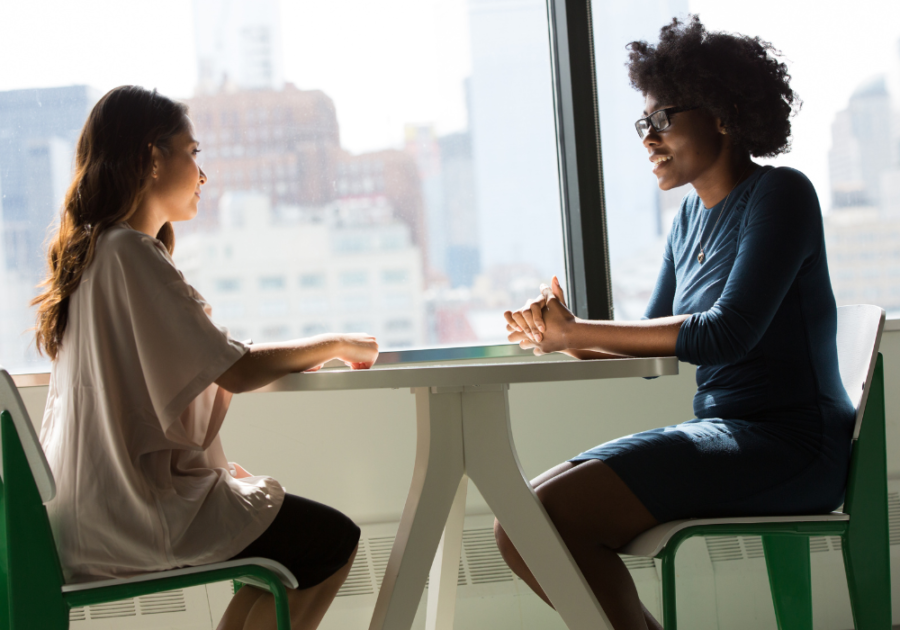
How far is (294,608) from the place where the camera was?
1248mm

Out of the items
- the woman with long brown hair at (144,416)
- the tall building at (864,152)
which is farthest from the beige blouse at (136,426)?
the tall building at (864,152)

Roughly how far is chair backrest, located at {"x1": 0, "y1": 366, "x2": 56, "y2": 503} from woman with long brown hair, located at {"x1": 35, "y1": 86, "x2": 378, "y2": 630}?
64 millimetres

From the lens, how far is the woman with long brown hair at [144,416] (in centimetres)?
115

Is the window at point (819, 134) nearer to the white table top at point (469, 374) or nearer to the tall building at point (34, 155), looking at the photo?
the white table top at point (469, 374)

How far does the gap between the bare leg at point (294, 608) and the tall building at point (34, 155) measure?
63.3 inches

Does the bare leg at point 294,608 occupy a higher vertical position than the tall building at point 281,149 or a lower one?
lower

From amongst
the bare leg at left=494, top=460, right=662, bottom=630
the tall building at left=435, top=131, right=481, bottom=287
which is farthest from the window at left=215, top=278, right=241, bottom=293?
the bare leg at left=494, top=460, right=662, bottom=630

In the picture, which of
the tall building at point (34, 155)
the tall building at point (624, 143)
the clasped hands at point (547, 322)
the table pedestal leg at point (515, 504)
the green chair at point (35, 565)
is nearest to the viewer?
the green chair at point (35, 565)

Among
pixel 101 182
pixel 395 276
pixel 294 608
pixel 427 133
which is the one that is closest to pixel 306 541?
pixel 294 608

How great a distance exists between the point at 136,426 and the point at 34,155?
160 centimetres

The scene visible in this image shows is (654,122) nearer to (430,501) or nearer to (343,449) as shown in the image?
(430,501)

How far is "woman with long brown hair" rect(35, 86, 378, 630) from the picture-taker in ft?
3.77

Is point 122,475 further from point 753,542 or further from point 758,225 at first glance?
point 753,542

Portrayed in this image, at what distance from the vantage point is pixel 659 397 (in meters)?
2.28
